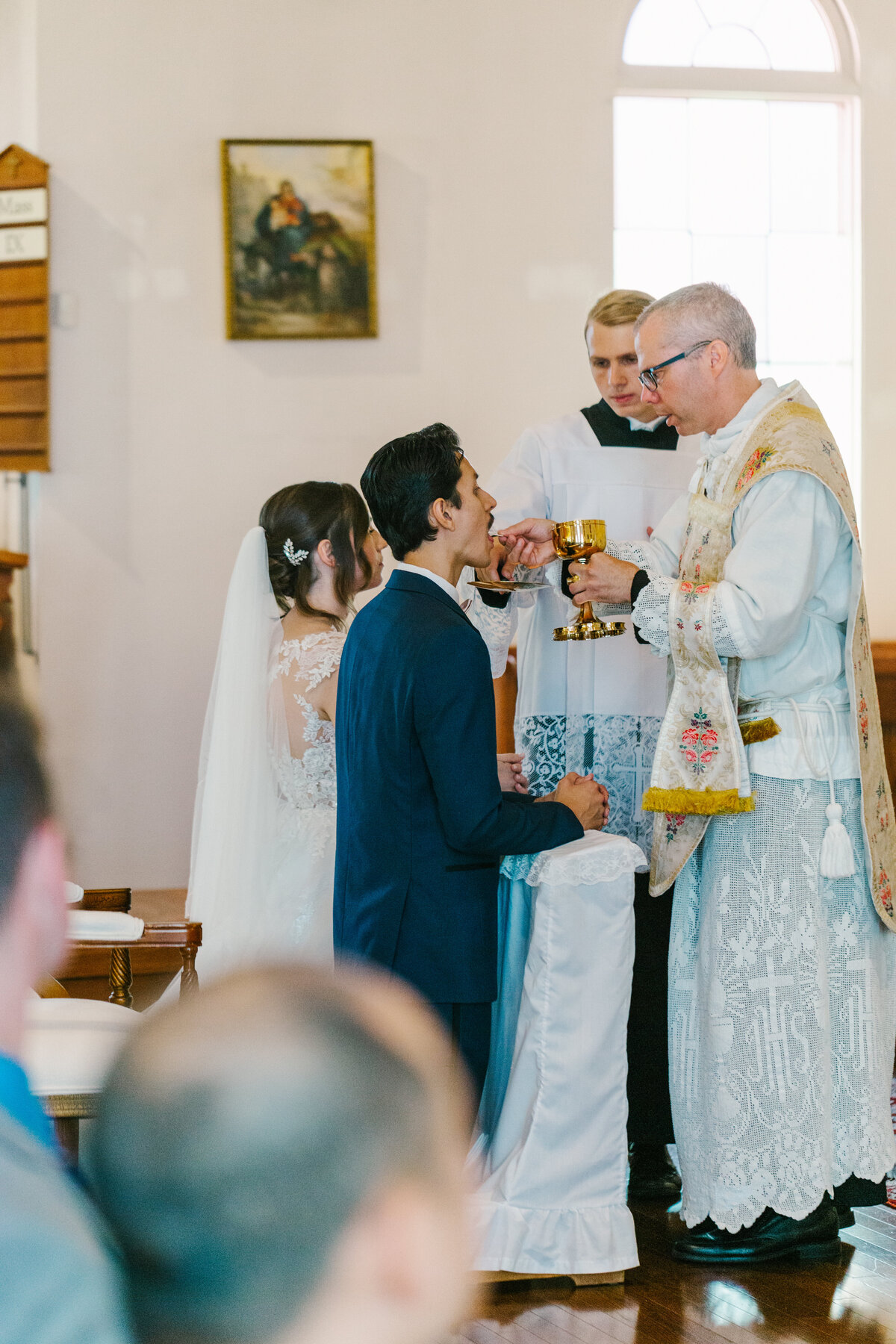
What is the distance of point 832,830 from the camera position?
→ 2807mm

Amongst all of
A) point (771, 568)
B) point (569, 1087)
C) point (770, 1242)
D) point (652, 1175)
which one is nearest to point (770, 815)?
point (771, 568)

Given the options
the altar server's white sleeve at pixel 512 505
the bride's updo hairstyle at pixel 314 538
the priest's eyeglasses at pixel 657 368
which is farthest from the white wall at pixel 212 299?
the priest's eyeglasses at pixel 657 368

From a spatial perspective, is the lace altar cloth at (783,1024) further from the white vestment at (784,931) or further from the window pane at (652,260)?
the window pane at (652,260)

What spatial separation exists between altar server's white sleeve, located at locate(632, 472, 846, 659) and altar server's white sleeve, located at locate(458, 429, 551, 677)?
2.26 ft

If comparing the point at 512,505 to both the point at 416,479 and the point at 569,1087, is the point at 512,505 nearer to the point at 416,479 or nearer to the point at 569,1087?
the point at 416,479

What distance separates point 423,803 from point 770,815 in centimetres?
79

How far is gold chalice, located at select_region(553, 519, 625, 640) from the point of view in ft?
9.86

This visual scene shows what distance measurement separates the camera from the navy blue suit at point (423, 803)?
2498mm

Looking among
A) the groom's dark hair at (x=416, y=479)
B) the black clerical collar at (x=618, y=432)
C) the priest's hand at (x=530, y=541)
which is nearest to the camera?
the groom's dark hair at (x=416, y=479)

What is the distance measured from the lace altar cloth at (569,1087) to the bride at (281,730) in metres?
0.82

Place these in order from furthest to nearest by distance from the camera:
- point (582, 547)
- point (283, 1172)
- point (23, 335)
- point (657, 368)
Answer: point (23, 335)
point (582, 547)
point (657, 368)
point (283, 1172)

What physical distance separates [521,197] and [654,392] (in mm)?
Answer: 3369

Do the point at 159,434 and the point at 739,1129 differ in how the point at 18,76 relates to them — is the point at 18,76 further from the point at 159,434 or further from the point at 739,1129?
the point at 739,1129

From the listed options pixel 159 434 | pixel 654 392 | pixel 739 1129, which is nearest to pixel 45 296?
pixel 159 434
